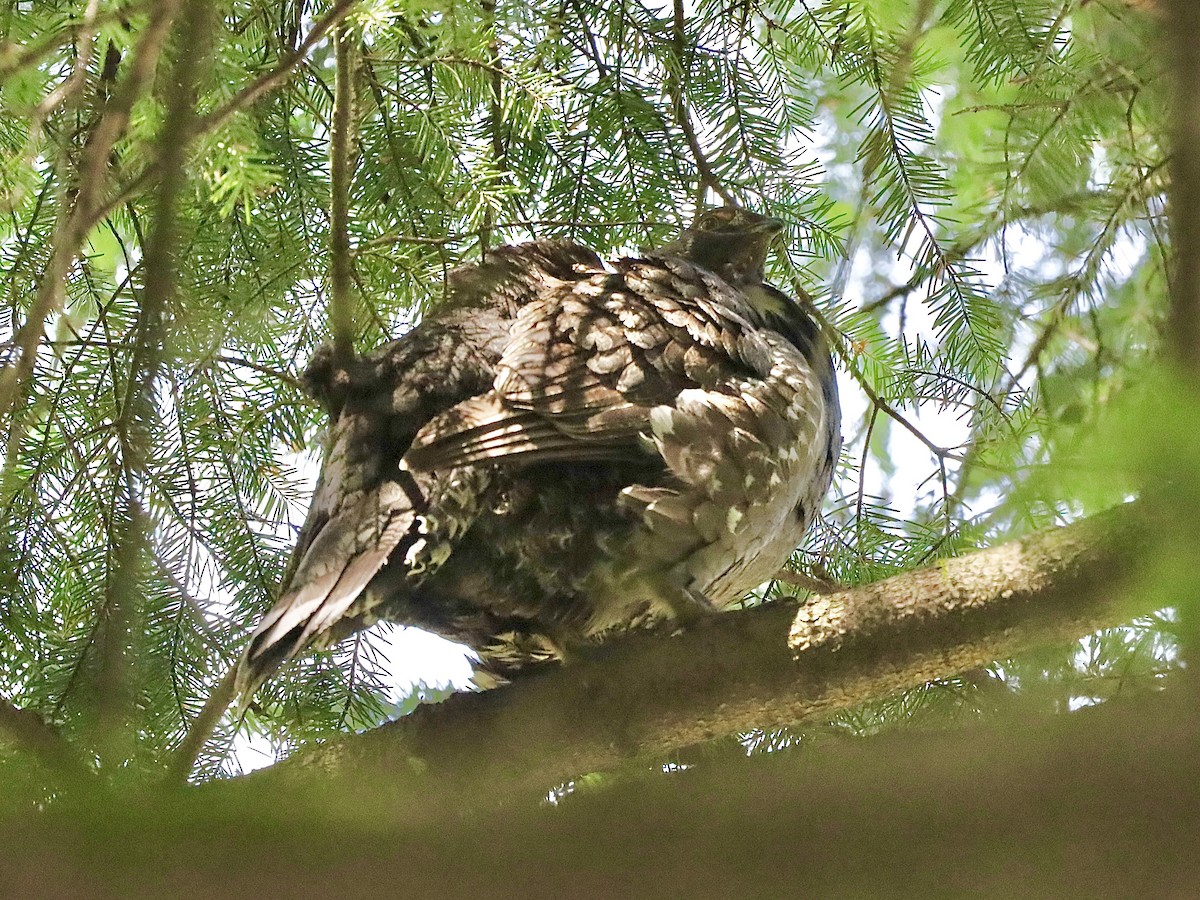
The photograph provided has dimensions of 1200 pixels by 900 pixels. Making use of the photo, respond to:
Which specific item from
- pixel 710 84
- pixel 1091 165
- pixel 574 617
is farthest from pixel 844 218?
pixel 574 617

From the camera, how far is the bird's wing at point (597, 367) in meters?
2.38

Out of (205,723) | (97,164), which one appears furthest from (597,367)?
(97,164)

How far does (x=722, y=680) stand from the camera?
200 centimetres


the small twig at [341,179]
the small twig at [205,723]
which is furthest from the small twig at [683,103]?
the small twig at [205,723]

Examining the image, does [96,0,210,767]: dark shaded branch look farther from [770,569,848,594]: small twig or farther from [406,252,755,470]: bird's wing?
[770,569,848,594]: small twig

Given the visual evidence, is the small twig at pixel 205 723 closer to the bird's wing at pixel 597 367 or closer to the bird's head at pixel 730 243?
the bird's wing at pixel 597 367

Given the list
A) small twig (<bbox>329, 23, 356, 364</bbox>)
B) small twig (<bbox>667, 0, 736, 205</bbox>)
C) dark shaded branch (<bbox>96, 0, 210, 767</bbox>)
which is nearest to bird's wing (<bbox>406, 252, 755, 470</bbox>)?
small twig (<bbox>667, 0, 736, 205</bbox>)

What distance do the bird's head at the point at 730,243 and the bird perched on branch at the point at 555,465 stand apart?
0.41m

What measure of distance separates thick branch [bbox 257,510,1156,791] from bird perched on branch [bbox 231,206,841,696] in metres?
0.36

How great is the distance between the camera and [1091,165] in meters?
2.07

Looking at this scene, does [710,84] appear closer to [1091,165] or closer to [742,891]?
[1091,165]

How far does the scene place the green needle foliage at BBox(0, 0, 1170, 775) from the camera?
206 centimetres

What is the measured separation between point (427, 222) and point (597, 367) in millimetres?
659

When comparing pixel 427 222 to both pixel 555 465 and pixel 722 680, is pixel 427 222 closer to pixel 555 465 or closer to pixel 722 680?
pixel 555 465
